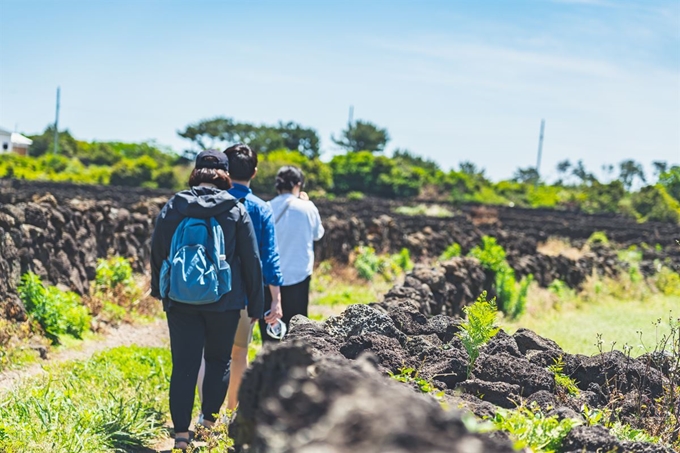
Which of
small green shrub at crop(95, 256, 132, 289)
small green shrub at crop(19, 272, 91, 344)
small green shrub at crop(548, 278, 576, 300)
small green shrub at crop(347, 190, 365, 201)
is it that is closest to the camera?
small green shrub at crop(19, 272, 91, 344)

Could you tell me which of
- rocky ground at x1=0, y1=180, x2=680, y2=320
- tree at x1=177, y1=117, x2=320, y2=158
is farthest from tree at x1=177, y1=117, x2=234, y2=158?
rocky ground at x1=0, y1=180, x2=680, y2=320

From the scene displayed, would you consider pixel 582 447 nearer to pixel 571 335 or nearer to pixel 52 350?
pixel 52 350

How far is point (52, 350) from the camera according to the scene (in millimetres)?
8641

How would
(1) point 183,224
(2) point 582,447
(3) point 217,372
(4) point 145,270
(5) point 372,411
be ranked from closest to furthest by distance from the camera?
(5) point 372,411 < (2) point 582,447 < (1) point 183,224 < (3) point 217,372 < (4) point 145,270

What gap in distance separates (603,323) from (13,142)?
97.2 meters

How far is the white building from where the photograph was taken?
326 feet

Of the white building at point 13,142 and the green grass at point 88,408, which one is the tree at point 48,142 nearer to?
the white building at point 13,142

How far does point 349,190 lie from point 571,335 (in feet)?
171

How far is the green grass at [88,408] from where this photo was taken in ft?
18.4

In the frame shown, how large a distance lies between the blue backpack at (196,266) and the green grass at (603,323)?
4220mm

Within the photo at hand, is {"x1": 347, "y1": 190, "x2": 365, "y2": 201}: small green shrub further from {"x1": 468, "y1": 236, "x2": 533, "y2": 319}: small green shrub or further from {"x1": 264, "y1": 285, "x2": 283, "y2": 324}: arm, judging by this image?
{"x1": 264, "y1": 285, "x2": 283, "y2": 324}: arm

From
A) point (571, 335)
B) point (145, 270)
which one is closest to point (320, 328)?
point (571, 335)

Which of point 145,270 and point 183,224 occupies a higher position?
point 183,224

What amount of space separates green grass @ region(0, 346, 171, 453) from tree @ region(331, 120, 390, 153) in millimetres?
76416
